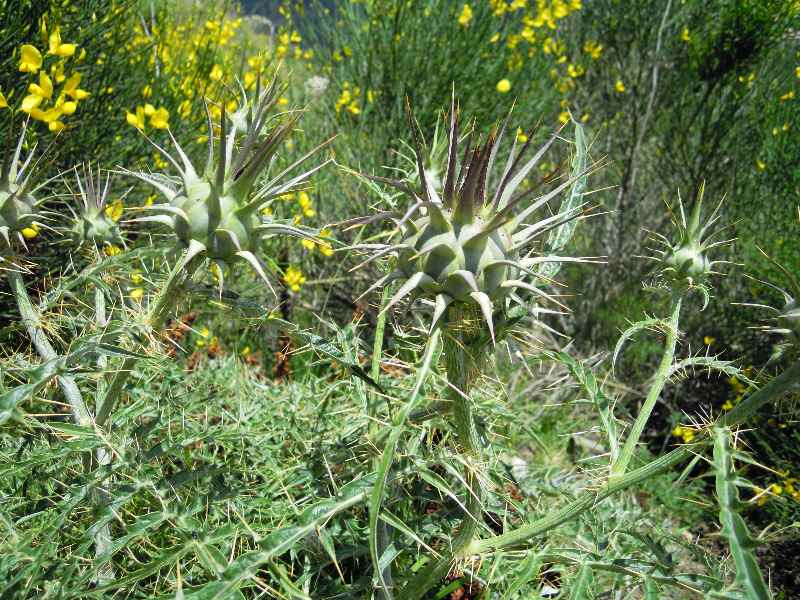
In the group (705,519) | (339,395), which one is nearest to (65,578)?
(339,395)

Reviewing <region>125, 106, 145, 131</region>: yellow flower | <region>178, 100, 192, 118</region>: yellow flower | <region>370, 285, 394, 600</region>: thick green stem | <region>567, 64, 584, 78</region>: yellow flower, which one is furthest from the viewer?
<region>567, 64, 584, 78</region>: yellow flower

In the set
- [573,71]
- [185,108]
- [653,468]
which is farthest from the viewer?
[573,71]

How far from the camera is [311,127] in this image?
5422mm

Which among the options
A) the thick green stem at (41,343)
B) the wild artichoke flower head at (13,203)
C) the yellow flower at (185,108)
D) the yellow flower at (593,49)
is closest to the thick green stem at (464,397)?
the thick green stem at (41,343)

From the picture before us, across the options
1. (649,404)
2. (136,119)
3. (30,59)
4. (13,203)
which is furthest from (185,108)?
(649,404)

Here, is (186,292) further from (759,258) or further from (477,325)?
(759,258)

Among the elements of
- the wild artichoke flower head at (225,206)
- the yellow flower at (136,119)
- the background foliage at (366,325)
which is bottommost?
the background foliage at (366,325)

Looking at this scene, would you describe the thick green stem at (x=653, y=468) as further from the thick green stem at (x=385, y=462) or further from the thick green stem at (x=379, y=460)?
the thick green stem at (x=385, y=462)

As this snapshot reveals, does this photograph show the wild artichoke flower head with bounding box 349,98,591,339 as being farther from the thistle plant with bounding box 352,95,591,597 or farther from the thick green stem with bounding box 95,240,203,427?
the thick green stem with bounding box 95,240,203,427

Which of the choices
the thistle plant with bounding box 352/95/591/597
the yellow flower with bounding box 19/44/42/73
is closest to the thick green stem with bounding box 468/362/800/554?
the thistle plant with bounding box 352/95/591/597

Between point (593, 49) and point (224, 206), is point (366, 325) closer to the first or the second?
point (224, 206)

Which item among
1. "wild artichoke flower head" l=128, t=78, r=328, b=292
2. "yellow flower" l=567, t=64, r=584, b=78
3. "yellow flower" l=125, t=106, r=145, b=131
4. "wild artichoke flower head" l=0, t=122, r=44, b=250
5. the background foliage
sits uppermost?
"wild artichoke flower head" l=128, t=78, r=328, b=292

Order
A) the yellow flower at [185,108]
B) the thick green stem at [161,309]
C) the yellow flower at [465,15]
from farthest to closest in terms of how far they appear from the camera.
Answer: the yellow flower at [465,15] < the yellow flower at [185,108] < the thick green stem at [161,309]

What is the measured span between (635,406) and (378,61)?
148 inches
